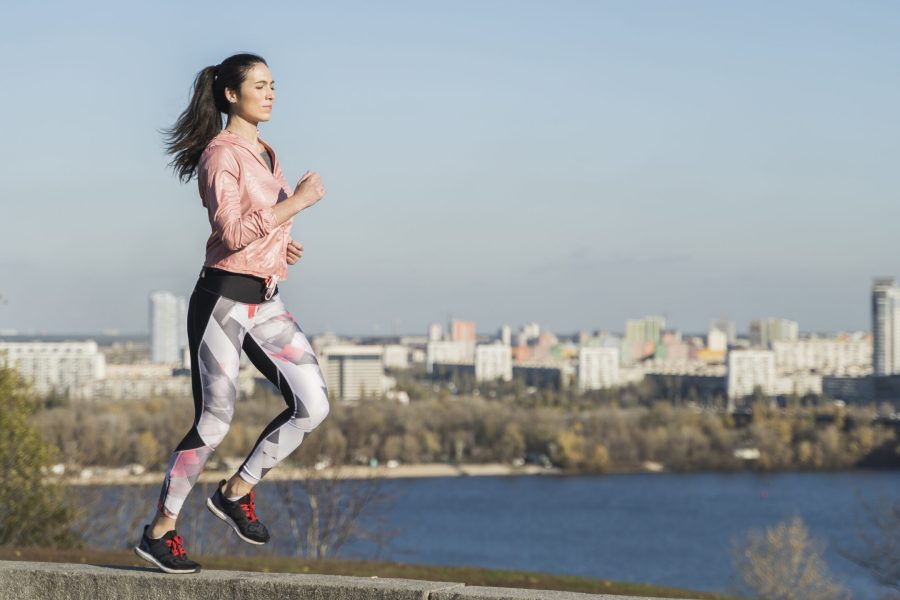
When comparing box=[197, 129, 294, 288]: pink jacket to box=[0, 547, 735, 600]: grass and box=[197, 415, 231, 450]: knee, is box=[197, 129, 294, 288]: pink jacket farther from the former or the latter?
box=[0, 547, 735, 600]: grass

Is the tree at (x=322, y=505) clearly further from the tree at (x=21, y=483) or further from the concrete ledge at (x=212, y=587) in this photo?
the concrete ledge at (x=212, y=587)

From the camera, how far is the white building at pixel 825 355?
17438 centimetres

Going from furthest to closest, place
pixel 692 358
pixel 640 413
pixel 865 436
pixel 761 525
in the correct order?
pixel 692 358
pixel 640 413
pixel 865 436
pixel 761 525

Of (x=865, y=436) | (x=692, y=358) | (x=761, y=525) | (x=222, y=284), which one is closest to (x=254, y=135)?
(x=222, y=284)

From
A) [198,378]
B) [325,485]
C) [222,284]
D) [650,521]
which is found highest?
[222,284]

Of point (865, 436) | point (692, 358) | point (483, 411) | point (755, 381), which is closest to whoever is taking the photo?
point (865, 436)

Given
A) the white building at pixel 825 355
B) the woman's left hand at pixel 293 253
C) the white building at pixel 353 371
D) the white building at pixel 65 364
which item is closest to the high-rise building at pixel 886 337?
the white building at pixel 825 355

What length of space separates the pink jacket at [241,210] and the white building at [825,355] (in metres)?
168

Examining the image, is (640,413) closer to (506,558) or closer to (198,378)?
(506,558)

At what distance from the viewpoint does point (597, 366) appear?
162500 mm

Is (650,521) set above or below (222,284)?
below

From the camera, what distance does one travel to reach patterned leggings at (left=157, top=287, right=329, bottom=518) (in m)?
3.46

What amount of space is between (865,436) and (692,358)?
111 m

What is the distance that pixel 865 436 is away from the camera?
8762cm
